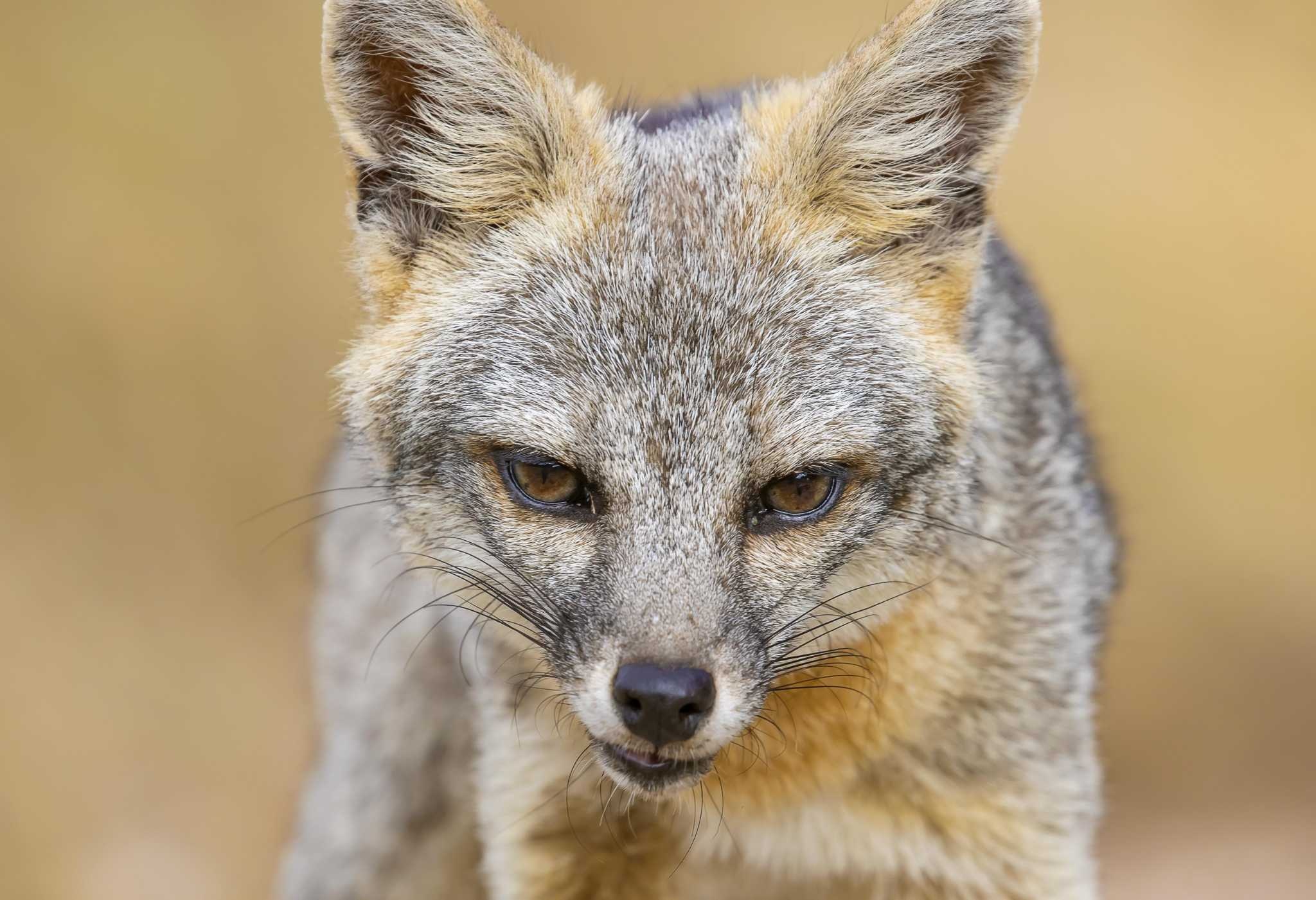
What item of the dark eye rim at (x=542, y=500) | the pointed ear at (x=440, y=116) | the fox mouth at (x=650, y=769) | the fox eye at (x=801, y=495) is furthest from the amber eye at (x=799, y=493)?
the pointed ear at (x=440, y=116)

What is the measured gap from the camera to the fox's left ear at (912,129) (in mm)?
3621

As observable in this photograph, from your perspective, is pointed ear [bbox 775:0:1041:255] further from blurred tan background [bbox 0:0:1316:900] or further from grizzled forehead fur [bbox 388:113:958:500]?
blurred tan background [bbox 0:0:1316:900]

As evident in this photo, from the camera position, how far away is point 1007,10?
11.7ft

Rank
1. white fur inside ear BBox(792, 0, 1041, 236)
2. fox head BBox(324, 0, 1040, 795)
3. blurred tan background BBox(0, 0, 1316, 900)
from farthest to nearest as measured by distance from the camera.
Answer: blurred tan background BBox(0, 0, 1316, 900) < white fur inside ear BBox(792, 0, 1041, 236) < fox head BBox(324, 0, 1040, 795)

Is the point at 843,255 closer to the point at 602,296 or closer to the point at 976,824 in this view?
the point at 602,296

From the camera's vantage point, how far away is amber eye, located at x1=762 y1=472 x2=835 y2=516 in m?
3.47

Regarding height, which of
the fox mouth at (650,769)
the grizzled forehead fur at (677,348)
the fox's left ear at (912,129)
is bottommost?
the fox mouth at (650,769)

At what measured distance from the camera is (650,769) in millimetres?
3447

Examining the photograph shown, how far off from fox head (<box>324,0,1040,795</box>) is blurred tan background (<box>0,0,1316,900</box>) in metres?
4.29

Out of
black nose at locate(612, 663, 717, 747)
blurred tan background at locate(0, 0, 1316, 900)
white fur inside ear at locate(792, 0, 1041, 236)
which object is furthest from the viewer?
blurred tan background at locate(0, 0, 1316, 900)

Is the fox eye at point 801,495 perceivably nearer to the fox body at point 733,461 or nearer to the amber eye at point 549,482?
the fox body at point 733,461

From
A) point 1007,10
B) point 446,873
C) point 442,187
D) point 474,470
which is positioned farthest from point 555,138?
point 446,873

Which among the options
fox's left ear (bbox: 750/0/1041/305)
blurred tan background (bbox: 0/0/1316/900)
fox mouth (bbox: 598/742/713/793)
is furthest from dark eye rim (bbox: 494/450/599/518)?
blurred tan background (bbox: 0/0/1316/900)

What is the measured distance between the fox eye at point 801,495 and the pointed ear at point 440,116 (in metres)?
1.03
